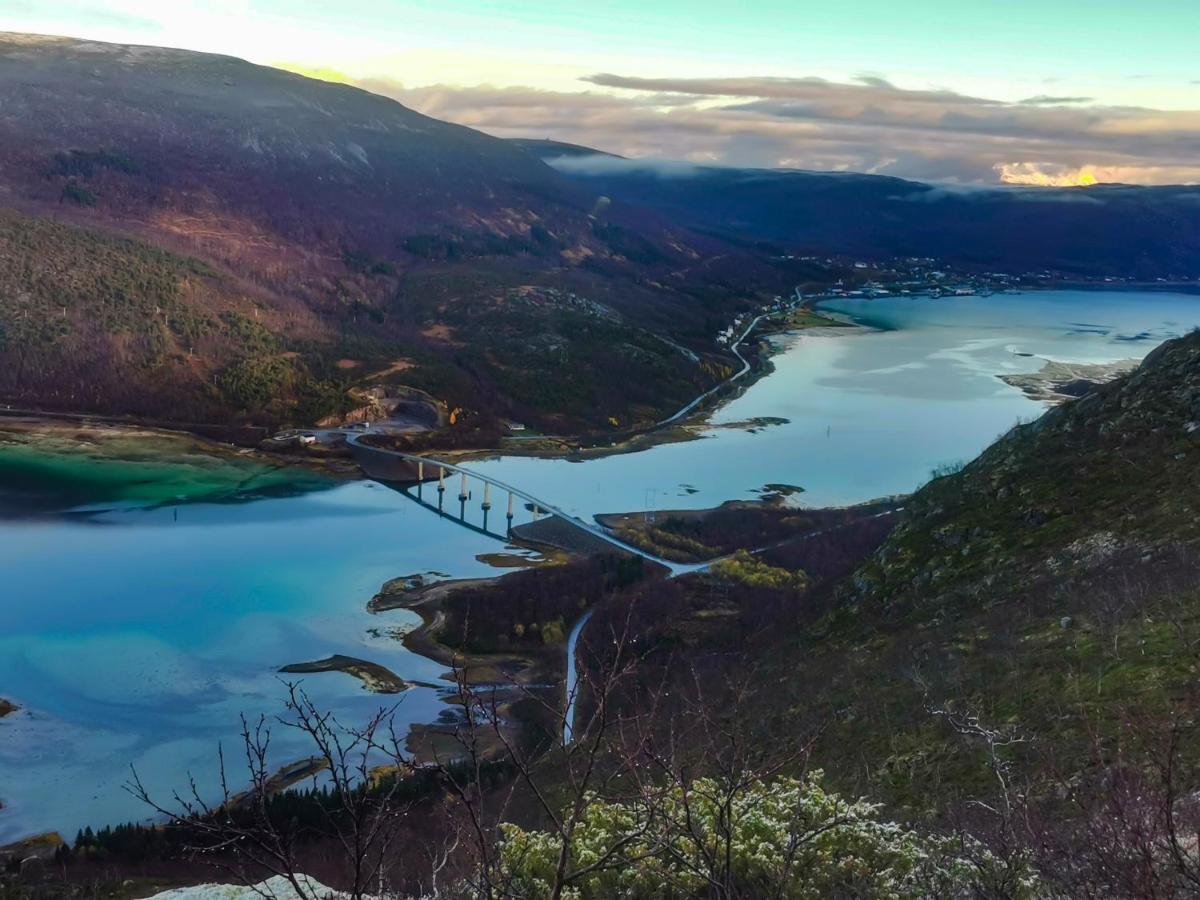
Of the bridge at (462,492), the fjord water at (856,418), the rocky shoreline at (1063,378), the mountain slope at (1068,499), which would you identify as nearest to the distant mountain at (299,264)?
the fjord water at (856,418)

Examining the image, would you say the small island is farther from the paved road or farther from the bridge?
the paved road

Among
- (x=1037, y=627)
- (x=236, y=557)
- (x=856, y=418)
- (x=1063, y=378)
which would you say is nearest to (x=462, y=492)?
(x=236, y=557)

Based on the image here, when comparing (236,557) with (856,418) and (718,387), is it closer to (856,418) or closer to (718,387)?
(856,418)

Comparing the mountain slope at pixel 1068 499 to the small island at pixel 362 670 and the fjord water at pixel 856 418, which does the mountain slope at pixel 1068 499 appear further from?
the fjord water at pixel 856 418

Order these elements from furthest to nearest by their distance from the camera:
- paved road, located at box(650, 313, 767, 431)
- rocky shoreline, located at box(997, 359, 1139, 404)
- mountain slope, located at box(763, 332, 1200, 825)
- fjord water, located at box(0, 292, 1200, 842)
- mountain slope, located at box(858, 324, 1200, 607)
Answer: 1. rocky shoreline, located at box(997, 359, 1139, 404)
2. paved road, located at box(650, 313, 767, 431)
3. fjord water, located at box(0, 292, 1200, 842)
4. mountain slope, located at box(858, 324, 1200, 607)
5. mountain slope, located at box(763, 332, 1200, 825)

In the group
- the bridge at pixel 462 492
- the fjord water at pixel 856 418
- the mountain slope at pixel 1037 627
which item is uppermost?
the mountain slope at pixel 1037 627

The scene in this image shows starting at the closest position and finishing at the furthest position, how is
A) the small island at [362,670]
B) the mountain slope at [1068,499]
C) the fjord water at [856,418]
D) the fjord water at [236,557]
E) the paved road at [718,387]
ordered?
the mountain slope at [1068,499]
the fjord water at [236,557]
the small island at [362,670]
the fjord water at [856,418]
the paved road at [718,387]

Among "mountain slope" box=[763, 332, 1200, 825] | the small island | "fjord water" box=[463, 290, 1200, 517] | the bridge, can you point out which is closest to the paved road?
"fjord water" box=[463, 290, 1200, 517]
